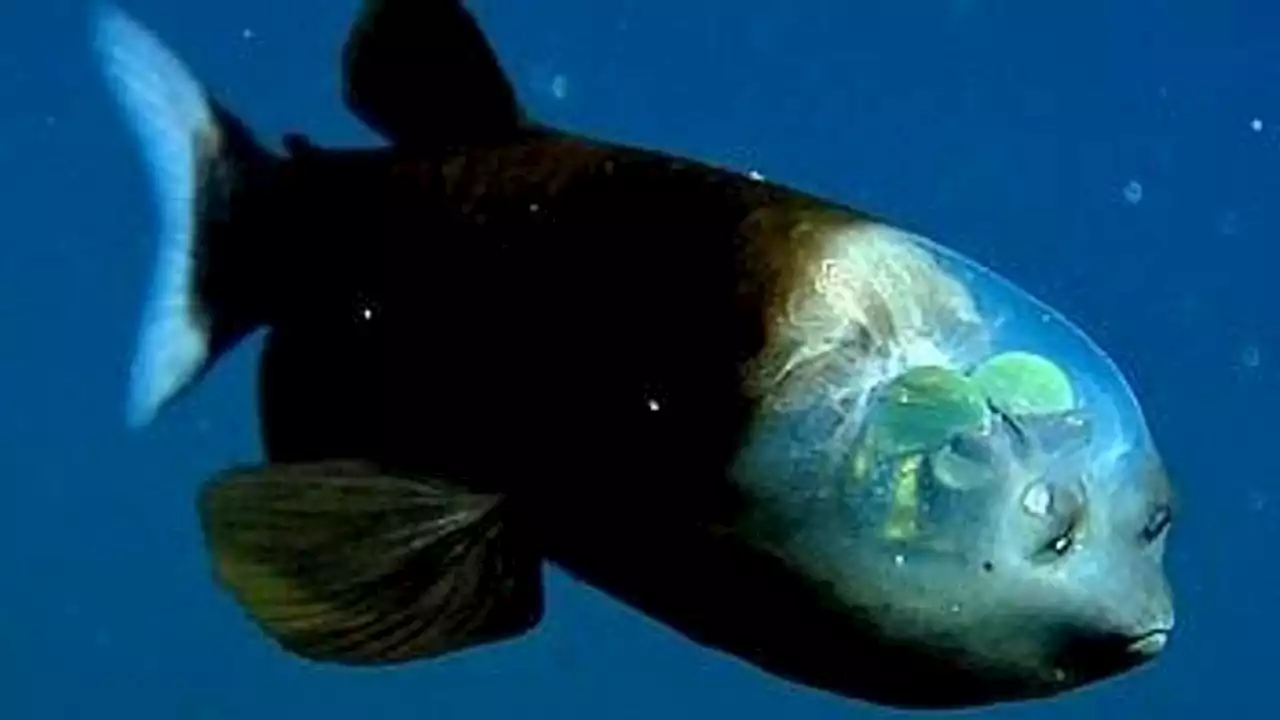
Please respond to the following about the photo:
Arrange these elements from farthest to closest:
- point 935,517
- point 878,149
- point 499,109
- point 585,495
Answer: point 878,149, point 499,109, point 585,495, point 935,517

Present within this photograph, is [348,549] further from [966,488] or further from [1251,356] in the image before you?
[1251,356]

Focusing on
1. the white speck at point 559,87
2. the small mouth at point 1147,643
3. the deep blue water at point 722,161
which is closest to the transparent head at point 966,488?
the small mouth at point 1147,643

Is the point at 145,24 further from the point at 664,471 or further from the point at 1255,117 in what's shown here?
the point at 1255,117

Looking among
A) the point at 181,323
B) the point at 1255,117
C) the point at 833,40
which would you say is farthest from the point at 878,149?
the point at 181,323

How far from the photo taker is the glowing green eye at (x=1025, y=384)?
5.42 feet

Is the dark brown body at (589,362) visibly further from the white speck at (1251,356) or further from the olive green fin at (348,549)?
the white speck at (1251,356)

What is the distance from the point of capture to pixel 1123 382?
171 cm

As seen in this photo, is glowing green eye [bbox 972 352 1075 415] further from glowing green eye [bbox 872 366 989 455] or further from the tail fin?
the tail fin

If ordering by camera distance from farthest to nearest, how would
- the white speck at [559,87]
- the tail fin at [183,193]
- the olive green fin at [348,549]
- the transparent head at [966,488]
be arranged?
the white speck at [559,87], the tail fin at [183,193], the olive green fin at [348,549], the transparent head at [966,488]

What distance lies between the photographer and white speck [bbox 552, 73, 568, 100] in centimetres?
1841

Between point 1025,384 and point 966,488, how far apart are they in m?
0.09

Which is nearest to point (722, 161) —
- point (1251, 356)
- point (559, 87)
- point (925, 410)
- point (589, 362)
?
point (559, 87)

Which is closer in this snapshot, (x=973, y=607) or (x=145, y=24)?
(x=973, y=607)

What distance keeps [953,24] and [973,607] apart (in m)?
16.6
